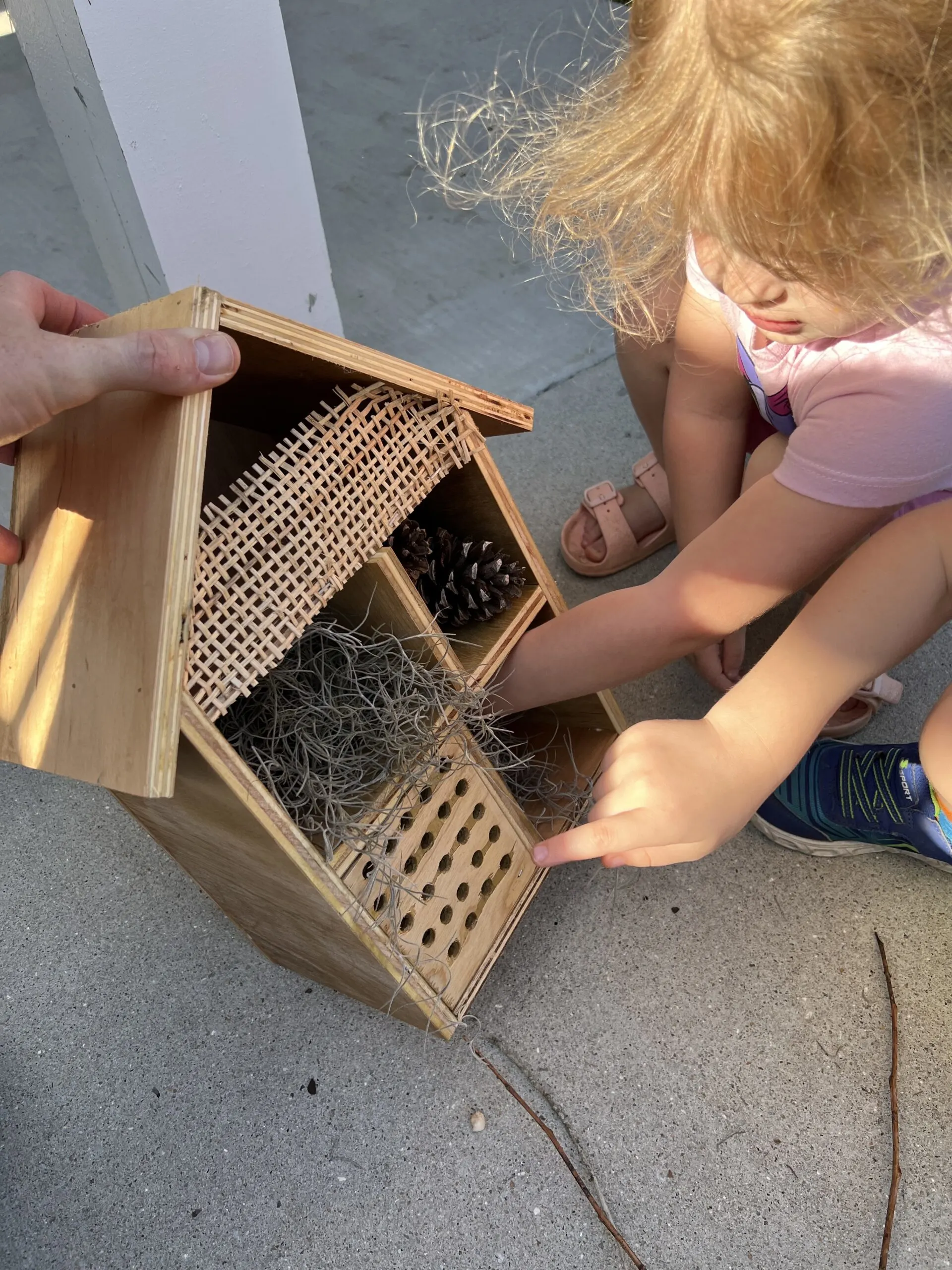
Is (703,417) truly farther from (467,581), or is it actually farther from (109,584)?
(109,584)

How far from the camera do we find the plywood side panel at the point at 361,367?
66 centimetres

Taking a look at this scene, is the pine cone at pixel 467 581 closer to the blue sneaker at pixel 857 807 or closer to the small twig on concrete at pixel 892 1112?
the blue sneaker at pixel 857 807

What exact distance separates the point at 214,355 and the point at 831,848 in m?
0.79

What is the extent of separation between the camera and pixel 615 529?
4.25 ft

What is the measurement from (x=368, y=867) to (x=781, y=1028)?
44 cm

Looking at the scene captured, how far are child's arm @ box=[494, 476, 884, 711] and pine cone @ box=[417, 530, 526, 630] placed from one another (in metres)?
0.05

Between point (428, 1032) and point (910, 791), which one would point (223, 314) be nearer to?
point (428, 1032)

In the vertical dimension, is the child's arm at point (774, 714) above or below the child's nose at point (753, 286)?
below

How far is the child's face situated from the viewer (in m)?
0.70

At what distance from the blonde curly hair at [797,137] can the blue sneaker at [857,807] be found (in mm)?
482

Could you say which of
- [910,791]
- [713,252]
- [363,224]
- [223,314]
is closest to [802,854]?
[910,791]

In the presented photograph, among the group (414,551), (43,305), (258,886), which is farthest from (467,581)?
(43,305)

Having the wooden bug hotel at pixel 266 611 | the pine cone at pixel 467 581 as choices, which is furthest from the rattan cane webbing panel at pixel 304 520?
the pine cone at pixel 467 581

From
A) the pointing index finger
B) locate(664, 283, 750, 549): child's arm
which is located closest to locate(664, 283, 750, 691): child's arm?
locate(664, 283, 750, 549): child's arm
